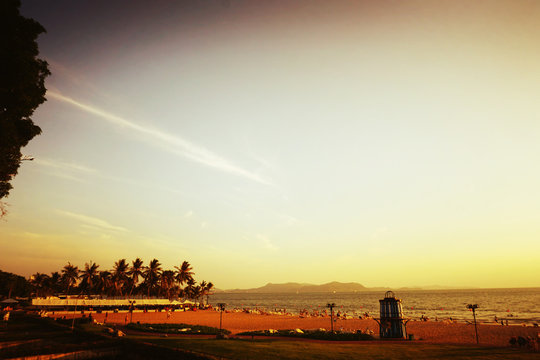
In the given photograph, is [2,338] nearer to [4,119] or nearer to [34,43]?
[4,119]

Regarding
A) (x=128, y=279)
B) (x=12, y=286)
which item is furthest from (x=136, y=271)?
(x=12, y=286)

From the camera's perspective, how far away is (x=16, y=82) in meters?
18.6

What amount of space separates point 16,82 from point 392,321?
40.0m

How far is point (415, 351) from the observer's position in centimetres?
2486

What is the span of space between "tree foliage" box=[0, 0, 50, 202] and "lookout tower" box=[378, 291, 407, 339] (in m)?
37.3

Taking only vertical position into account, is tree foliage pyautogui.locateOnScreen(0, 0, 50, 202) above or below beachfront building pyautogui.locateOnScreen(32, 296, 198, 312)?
above

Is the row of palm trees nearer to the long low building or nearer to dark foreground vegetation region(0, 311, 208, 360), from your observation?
the long low building

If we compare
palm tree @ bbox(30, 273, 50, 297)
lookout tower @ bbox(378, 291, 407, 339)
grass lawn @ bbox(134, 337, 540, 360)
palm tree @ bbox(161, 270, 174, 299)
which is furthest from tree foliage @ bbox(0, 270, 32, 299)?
lookout tower @ bbox(378, 291, 407, 339)

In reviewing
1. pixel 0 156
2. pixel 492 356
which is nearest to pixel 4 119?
pixel 0 156

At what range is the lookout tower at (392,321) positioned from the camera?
114 ft

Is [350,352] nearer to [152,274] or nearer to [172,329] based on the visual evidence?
[172,329]

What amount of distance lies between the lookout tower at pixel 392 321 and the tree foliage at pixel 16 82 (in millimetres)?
37311

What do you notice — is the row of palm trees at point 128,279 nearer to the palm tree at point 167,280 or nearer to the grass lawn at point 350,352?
the palm tree at point 167,280

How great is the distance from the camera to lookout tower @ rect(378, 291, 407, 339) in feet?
114
